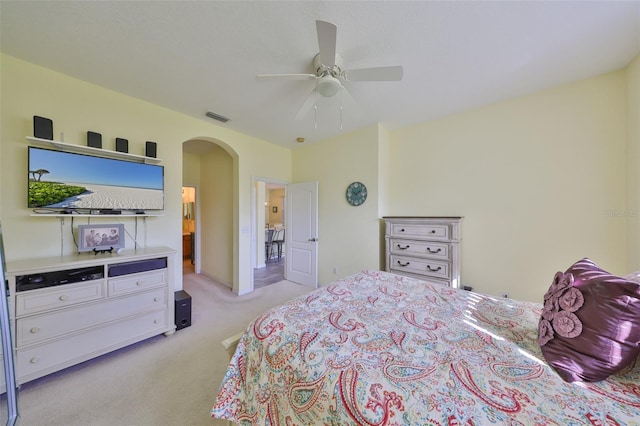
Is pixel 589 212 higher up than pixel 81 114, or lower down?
lower down

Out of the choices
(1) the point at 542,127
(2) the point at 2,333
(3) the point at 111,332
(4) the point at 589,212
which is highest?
(1) the point at 542,127

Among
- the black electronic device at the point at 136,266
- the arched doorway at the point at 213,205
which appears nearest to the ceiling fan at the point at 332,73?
the black electronic device at the point at 136,266

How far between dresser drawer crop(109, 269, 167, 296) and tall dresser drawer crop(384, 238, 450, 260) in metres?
2.89

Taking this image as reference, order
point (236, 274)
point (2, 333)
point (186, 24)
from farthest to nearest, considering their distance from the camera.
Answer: point (236, 274), point (186, 24), point (2, 333)

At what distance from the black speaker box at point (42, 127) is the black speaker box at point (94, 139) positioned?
0.24m

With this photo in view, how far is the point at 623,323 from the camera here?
2.57 feet

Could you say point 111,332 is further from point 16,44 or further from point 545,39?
point 545,39

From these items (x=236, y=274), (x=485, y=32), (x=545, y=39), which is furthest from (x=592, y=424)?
(x=236, y=274)

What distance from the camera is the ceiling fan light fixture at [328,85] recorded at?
1761 mm

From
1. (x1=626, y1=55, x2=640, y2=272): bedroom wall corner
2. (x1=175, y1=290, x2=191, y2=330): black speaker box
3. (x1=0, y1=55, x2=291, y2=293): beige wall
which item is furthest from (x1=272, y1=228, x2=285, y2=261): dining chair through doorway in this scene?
(x1=626, y1=55, x2=640, y2=272): bedroom wall corner

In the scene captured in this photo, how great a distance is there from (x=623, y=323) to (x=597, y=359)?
163mm

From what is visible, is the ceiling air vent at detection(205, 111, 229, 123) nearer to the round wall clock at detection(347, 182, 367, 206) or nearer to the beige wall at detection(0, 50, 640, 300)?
the beige wall at detection(0, 50, 640, 300)

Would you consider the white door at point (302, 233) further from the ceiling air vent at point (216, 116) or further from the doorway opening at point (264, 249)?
the ceiling air vent at point (216, 116)

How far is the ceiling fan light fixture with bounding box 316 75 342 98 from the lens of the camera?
5.78ft
